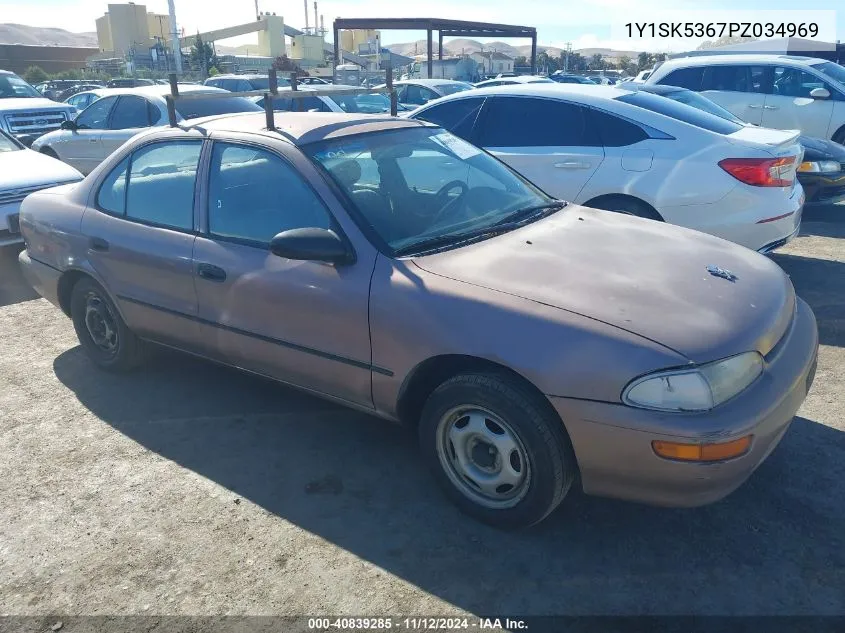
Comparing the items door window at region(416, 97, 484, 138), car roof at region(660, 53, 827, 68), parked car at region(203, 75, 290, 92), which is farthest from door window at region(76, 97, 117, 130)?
parked car at region(203, 75, 290, 92)

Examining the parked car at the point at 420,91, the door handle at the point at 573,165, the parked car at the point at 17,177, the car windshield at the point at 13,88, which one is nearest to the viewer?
the door handle at the point at 573,165

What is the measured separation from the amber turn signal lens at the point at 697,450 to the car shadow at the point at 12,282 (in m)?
5.78

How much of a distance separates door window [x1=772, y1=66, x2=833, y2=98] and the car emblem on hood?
29.5 ft

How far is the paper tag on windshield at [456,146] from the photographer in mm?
4066

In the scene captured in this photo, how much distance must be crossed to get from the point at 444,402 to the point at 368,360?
417 mm

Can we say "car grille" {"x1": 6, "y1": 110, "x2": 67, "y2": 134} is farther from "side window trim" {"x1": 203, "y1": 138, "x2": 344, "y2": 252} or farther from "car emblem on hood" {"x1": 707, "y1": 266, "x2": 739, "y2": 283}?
"car emblem on hood" {"x1": 707, "y1": 266, "x2": 739, "y2": 283}

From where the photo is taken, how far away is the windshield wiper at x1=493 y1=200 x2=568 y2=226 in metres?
3.62

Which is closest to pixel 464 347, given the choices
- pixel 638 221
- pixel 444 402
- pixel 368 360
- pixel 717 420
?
pixel 444 402

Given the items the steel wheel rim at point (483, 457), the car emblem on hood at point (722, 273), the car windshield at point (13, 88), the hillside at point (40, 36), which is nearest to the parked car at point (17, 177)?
the steel wheel rim at point (483, 457)

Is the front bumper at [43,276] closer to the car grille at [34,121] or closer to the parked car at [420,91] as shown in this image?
the car grille at [34,121]

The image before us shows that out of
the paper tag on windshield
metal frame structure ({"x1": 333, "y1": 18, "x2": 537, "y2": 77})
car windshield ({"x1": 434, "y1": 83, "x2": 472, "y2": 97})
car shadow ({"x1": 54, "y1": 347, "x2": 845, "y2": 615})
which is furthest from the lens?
metal frame structure ({"x1": 333, "y1": 18, "x2": 537, "y2": 77})

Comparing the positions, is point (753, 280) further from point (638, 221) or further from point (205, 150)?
point (205, 150)

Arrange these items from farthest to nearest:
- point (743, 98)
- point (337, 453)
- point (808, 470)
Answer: point (743, 98)
point (337, 453)
point (808, 470)

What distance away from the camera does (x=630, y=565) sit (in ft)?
9.11
